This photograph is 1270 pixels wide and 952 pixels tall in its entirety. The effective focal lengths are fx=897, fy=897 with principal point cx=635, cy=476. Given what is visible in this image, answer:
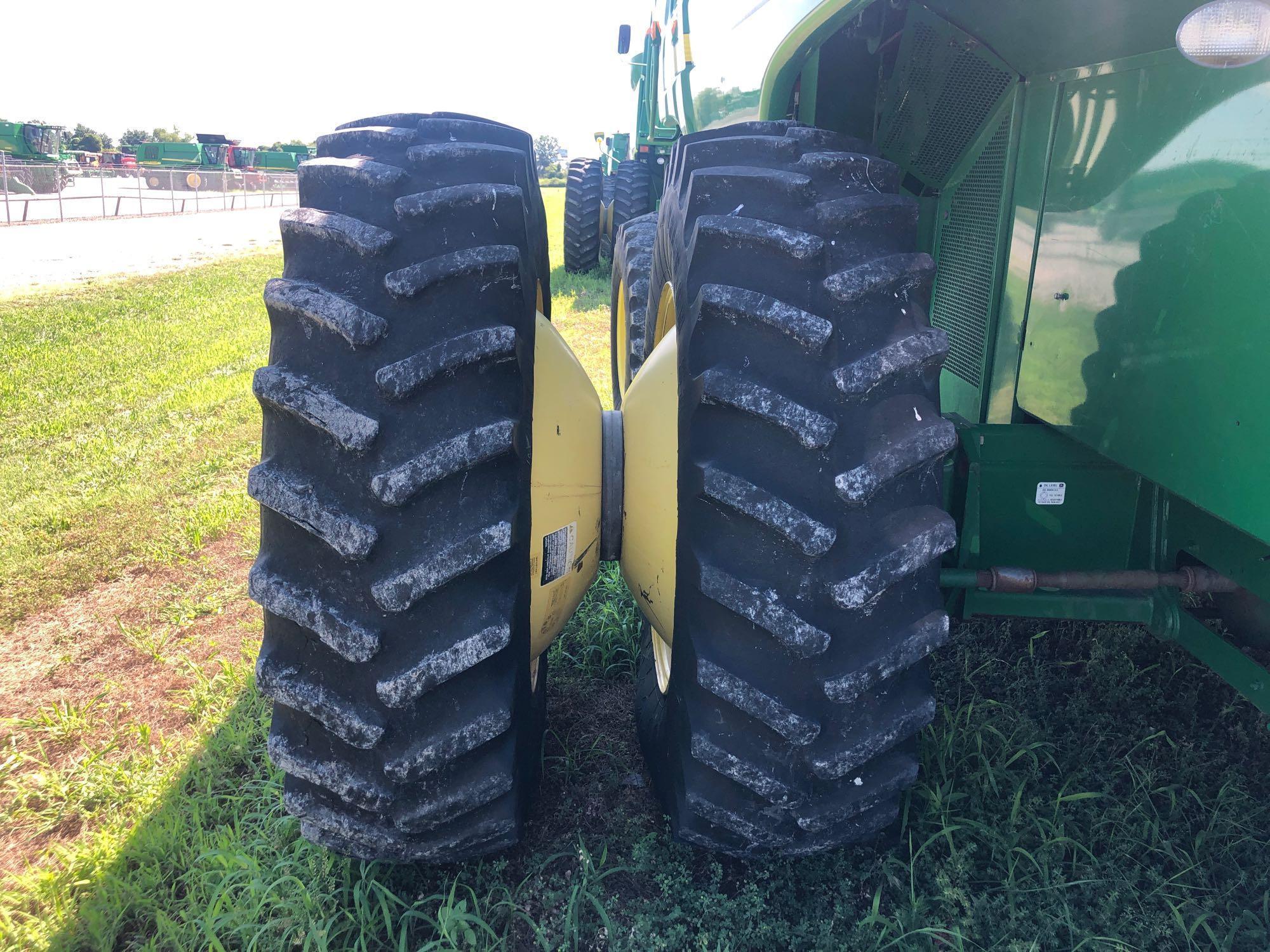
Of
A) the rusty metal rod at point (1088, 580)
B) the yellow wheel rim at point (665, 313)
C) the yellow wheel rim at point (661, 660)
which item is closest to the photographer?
the rusty metal rod at point (1088, 580)

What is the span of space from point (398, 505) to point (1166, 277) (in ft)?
4.54

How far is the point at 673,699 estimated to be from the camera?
1.79m

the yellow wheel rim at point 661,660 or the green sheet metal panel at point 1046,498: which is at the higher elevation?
the green sheet metal panel at point 1046,498

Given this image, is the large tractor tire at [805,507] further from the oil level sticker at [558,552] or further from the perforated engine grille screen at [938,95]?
the perforated engine grille screen at [938,95]

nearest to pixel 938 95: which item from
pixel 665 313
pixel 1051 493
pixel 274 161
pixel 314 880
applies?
pixel 665 313

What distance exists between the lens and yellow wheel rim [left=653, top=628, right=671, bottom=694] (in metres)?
2.22

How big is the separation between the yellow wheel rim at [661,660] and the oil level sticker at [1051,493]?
951mm

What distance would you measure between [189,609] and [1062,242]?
9.93 feet

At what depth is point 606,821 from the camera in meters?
2.06

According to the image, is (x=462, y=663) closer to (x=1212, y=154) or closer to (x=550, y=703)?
(x=550, y=703)

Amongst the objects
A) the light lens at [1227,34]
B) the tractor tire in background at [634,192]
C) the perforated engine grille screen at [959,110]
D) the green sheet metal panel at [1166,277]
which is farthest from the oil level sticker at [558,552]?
the tractor tire in background at [634,192]

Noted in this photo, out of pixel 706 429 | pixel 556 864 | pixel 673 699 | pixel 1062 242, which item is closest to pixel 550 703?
pixel 556 864

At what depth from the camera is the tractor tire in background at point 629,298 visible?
3.73 m

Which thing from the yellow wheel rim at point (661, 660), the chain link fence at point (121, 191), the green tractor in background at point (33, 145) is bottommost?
the yellow wheel rim at point (661, 660)
